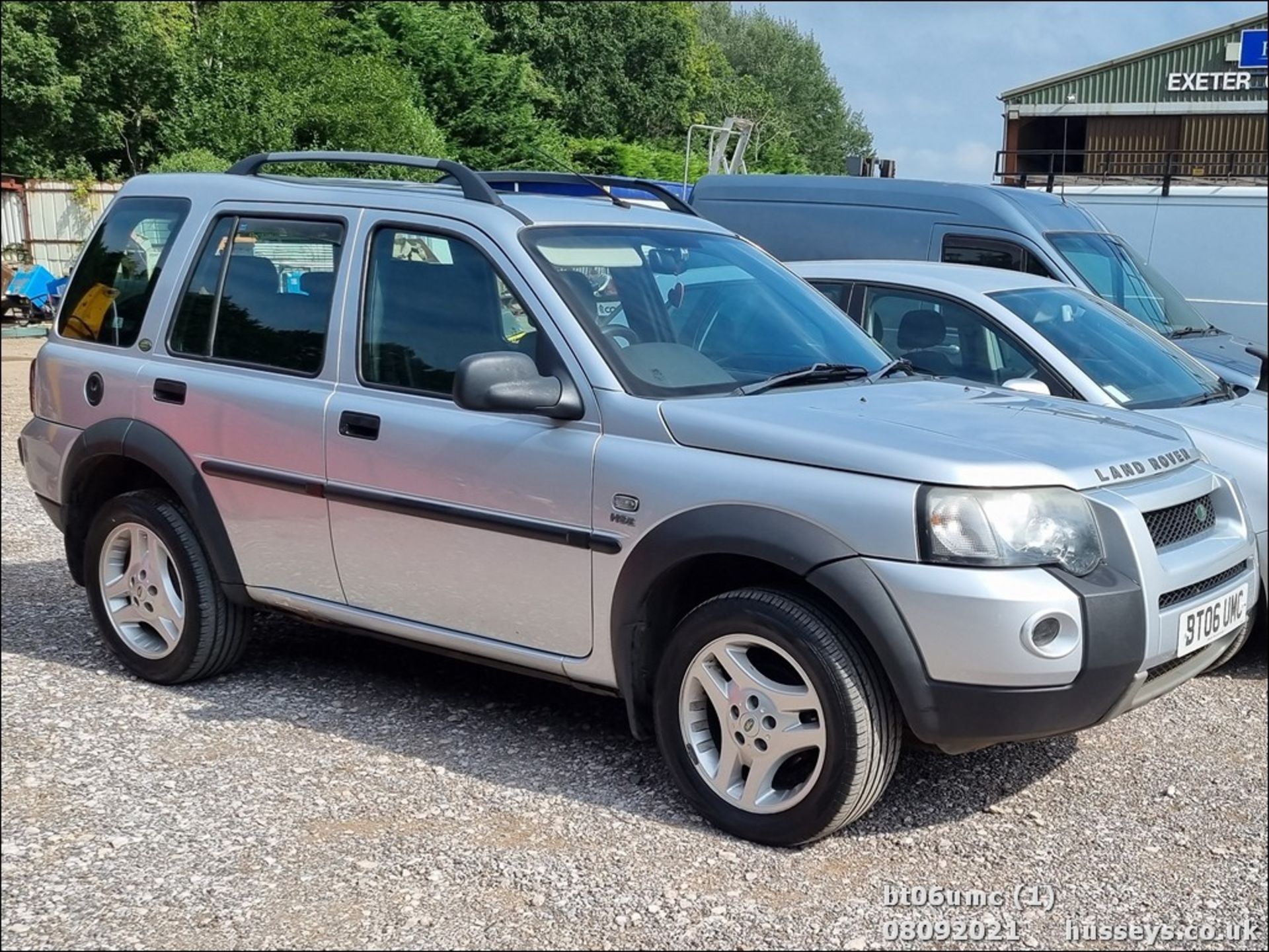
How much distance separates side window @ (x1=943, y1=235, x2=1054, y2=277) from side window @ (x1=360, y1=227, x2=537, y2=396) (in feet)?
17.2

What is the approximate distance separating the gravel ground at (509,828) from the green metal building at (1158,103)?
31.1 m

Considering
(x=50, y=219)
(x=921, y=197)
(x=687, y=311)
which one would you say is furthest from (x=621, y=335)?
(x=50, y=219)

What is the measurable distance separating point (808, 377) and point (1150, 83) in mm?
34998

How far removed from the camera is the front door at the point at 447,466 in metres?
4.41

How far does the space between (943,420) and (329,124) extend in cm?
2111

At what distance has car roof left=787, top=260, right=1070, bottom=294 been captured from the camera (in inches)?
269

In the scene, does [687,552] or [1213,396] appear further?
[1213,396]

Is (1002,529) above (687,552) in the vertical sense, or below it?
above

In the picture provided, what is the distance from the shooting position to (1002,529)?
377cm

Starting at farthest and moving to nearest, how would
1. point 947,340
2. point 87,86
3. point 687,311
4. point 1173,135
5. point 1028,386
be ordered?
point 1173,135
point 87,86
point 947,340
point 1028,386
point 687,311

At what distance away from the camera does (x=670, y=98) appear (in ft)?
159

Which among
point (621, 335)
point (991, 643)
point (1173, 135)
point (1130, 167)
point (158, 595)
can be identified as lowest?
point (158, 595)

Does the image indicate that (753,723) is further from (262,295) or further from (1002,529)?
(262,295)

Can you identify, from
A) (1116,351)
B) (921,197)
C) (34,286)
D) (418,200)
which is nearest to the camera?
(418,200)
